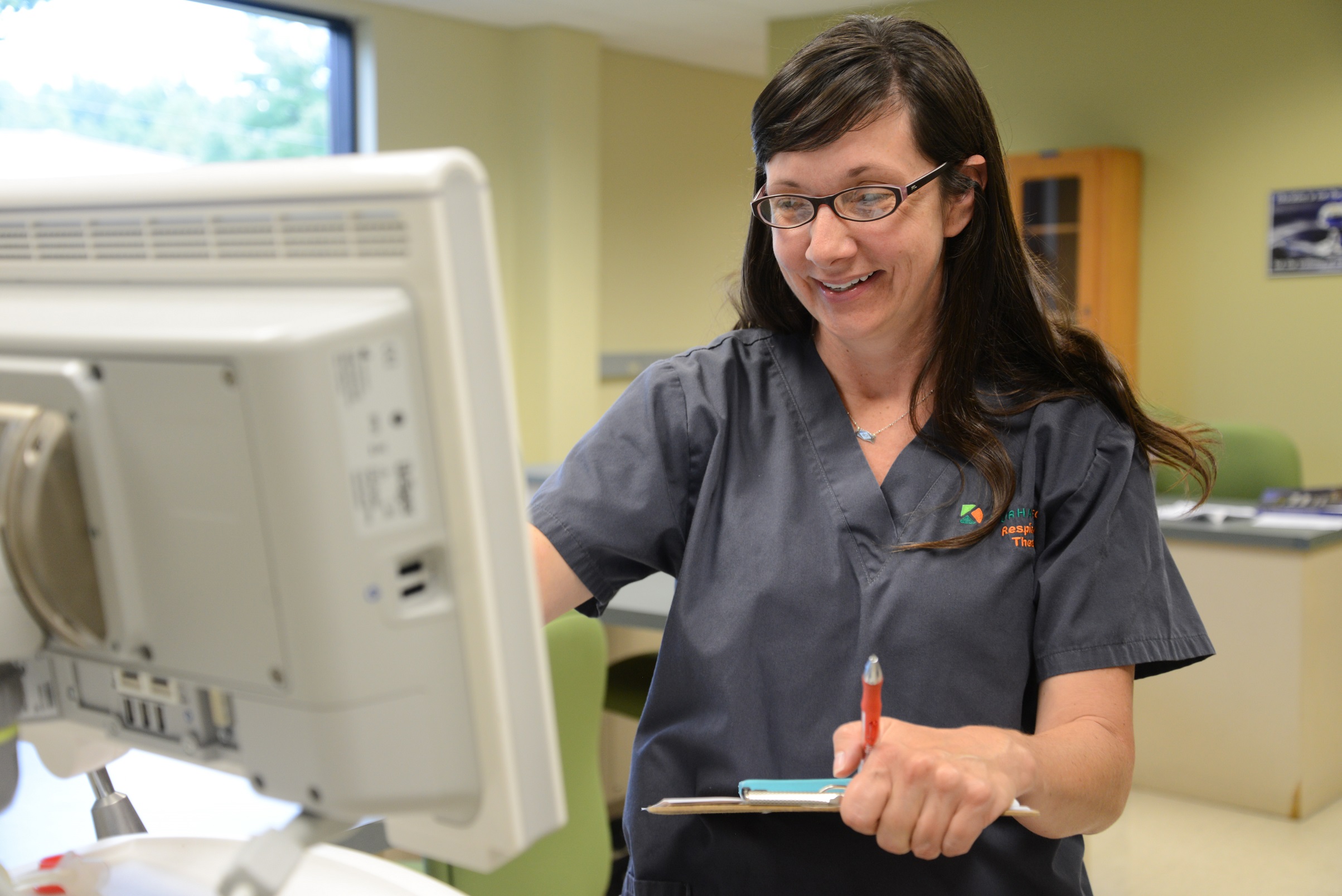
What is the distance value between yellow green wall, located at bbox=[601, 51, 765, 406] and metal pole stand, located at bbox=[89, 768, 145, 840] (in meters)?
5.89

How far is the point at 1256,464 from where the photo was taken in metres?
3.96

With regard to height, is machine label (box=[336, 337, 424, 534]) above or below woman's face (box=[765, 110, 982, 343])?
below

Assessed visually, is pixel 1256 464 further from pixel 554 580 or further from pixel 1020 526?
pixel 554 580

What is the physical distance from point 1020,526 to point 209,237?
743 mm

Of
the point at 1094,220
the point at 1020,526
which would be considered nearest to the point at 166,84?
the point at 1094,220

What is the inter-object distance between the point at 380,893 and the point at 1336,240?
513cm

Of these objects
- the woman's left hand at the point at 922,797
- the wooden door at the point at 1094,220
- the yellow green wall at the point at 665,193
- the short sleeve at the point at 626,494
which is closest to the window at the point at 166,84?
the yellow green wall at the point at 665,193

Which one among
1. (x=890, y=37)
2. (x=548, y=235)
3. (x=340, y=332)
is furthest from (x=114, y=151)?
(x=340, y=332)

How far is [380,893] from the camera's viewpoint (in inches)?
36.3

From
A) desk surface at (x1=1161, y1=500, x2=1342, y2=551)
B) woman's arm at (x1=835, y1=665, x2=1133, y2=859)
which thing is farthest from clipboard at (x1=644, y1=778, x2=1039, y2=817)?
desk surface at (x1=1161, y1=500, x2=1342, y2=551)

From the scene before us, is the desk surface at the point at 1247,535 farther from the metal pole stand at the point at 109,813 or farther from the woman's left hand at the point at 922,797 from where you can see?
the metal pole stand at the point at 109,813

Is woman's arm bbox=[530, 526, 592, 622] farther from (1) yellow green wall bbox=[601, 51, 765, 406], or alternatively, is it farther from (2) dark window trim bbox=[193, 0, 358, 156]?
(1) yellow green wall bbox=[601, 51, 765, 406]

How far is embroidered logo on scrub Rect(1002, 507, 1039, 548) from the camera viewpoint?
1.07 metres

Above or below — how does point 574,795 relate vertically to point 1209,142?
below
